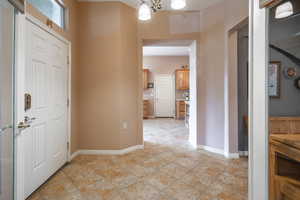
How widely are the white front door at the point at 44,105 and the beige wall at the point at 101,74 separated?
52 centimetres

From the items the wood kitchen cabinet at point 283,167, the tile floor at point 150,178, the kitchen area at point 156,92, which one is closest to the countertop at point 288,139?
the wood kitchen cabinet at point 283,167

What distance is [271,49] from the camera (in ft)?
4.28

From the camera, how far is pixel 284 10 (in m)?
1.37

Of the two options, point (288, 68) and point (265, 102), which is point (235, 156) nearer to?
point (288, 68)

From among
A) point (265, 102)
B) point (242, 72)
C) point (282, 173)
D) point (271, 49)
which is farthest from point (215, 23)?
point (282, 173)

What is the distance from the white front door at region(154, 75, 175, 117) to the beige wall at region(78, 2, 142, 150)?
17.1ft

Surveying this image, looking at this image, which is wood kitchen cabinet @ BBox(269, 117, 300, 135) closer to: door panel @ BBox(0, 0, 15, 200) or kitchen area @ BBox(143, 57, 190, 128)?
door panel @ BBox(0, 0, 15, 200)

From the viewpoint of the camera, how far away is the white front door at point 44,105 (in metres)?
2.00

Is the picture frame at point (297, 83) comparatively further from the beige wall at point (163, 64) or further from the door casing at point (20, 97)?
the beige wall at point (163, 64)

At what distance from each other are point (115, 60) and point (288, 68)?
8.80 feet

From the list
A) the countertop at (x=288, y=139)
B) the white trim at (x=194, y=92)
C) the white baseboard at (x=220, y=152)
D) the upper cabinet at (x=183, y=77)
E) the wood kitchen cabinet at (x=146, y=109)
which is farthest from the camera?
the wood kitchen cabinet at (x=146, y=109)

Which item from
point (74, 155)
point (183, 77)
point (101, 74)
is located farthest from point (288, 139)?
point (183, 77)

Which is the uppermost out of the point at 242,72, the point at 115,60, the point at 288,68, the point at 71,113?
the point at 115,60

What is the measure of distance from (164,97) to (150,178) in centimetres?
633
